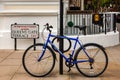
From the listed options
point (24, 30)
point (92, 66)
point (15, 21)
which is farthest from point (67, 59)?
point (15, 21)

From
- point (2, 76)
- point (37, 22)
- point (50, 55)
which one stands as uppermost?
point (37, 22)

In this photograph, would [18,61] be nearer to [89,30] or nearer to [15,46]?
[15,46]

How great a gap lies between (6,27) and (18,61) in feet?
9.82

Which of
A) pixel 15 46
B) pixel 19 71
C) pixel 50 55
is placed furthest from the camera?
pixel 15 46

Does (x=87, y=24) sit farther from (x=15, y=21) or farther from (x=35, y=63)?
(x=35, y=63)

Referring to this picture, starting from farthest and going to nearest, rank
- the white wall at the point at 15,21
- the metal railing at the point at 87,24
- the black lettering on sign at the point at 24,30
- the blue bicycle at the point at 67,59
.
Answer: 1. the metal railing at the point at 87,24
2. the white wall at the point at 15,21
3. the black lettering on sign at the point at 24,30
4. the blue bicycle at the point at 67,59

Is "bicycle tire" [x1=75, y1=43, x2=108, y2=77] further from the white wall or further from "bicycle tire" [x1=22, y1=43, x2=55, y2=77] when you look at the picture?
the white wall

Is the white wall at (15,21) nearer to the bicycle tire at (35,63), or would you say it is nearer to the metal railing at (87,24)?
the metal railing at (87,24)

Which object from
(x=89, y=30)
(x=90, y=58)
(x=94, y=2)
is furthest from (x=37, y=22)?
(x=94, y=2)

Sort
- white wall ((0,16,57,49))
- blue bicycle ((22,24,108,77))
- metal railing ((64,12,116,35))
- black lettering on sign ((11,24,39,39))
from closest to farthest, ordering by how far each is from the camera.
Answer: blue bicycle ((22,24,108,77)) → black lettering on sign ((11,24,39,39)) → white wall ((0,16,57,49)) → metal railing ((64,12,116,35))

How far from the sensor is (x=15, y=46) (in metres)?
12.4

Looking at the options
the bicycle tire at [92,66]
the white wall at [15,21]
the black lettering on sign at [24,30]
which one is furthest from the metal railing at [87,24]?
the bicycle tire at [92,66]

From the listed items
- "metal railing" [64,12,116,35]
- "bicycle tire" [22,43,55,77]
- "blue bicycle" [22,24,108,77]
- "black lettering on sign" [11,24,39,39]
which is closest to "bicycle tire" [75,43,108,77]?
"blue bicycle" [22,24,108,77]

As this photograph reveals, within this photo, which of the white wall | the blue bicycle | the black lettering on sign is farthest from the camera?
the white wall
